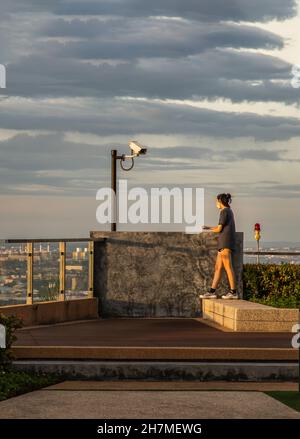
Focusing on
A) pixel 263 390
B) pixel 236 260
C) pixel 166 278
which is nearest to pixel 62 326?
pixel 166 278

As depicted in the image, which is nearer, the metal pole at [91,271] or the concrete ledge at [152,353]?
the concrete ledge at [152,353]

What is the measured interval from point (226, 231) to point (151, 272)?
191 centimetres

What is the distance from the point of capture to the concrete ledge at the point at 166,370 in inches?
509

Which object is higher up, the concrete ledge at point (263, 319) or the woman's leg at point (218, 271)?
the woman's leg at point (218, 271)

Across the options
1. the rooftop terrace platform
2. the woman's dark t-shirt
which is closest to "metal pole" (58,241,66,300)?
the rooftop terrace platform

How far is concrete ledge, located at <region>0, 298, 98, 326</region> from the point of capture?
1742 centimetres

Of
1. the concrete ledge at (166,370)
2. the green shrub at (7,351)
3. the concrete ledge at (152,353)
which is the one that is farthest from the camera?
the concrete ledge at (152,353)

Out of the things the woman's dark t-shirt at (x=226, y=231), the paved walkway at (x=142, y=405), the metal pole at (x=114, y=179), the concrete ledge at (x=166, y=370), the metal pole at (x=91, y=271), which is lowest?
the paved walkway at (x=142, y=405)

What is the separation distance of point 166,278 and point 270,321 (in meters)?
4.60

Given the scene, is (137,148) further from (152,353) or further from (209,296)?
(152,353)

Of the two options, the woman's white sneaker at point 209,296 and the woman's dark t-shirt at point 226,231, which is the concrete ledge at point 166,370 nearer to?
the woman's dark t-shirt at point 226,231

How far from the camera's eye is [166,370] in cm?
1292

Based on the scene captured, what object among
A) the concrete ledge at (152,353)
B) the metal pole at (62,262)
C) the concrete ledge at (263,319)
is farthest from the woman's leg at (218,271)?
the concrete ledge at (152,353)

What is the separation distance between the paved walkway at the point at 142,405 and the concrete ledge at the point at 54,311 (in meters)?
5.54
